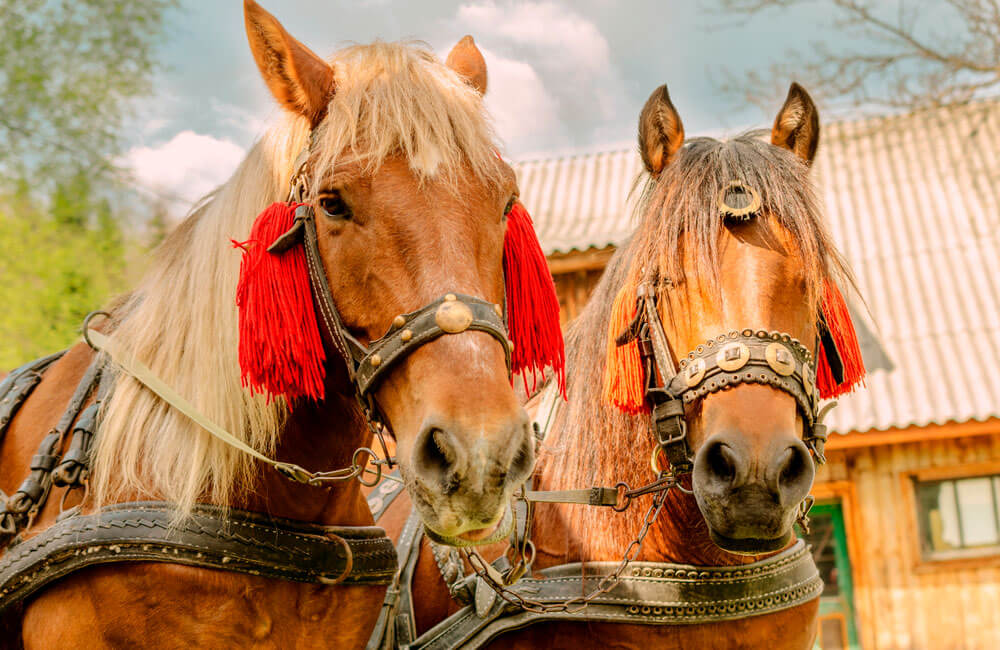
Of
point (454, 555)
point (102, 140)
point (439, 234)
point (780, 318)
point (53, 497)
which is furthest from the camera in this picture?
point (102, 140)

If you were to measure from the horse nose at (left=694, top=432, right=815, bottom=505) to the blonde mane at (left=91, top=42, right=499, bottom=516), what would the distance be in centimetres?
79

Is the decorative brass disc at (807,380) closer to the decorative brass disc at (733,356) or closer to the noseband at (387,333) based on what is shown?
the decorative brass disc at (733,356)

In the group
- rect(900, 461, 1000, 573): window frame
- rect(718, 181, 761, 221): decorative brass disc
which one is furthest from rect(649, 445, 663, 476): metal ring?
rect(900, 461, 1000, 573): window frame

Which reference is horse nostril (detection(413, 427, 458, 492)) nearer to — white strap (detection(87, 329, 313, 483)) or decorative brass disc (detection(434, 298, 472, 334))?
decorative brass disc (detection(434, 298, 472, 334))

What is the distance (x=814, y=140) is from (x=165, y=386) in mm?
1898

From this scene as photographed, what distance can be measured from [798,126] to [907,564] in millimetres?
5397

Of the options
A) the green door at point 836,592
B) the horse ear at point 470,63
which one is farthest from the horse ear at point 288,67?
the green door at point 836,592

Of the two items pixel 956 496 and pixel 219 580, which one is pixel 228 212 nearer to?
pixel 219 580

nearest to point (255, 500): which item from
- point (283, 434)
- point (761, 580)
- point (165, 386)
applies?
point (283, 434)

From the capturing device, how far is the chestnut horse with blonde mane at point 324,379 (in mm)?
1377

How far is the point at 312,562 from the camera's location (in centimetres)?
177

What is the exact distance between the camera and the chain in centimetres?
201

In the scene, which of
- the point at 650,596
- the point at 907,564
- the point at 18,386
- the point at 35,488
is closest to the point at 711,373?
the point at 650,596

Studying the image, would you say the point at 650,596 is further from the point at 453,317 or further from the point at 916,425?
the point at 916,425
